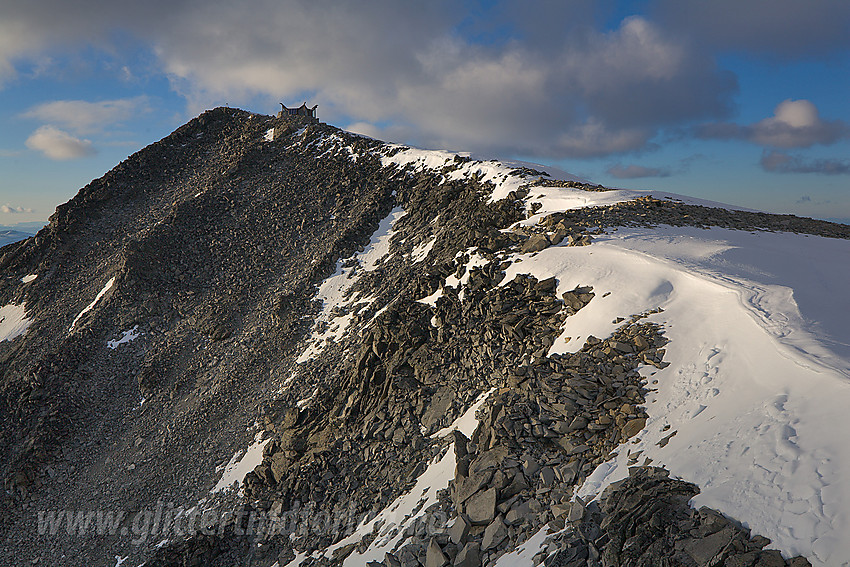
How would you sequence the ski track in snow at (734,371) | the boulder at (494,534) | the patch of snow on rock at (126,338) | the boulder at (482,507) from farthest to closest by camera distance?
the patch of snow on rock at (126,338), the boulder at (482,507), the boulder at (494,534), the ski track in snow at (734,371)

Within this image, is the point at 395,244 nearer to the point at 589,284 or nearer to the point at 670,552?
the point at 589,284

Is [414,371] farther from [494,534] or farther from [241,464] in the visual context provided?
[241,464]

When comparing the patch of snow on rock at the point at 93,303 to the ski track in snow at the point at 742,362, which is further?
the patch of snow on rock at the point at 93,303

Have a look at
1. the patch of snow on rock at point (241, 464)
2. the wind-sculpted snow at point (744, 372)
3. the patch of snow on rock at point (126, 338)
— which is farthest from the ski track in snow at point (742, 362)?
the patch of snow on rock at point (126, 338)

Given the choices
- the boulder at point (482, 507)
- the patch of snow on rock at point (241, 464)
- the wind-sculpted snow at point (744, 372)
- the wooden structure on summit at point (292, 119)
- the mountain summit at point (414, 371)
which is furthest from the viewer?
the wooden structure on summit at point (292, 119)

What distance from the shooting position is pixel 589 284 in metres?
17.9

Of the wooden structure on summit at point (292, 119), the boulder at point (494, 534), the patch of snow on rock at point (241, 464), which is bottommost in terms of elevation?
the patch of snow on rock at point (241, 464)

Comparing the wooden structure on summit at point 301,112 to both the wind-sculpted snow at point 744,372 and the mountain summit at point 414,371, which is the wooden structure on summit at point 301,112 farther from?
the wind-sculpted snow at point 744,372

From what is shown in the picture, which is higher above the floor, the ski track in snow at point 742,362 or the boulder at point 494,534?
the ski track in snow at point 742,362

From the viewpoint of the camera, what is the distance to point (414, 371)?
21.0 m

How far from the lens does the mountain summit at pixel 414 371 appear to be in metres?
9.73

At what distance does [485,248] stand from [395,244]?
39.8 feet

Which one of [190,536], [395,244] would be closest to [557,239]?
[395,244]

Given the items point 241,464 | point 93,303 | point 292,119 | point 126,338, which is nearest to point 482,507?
point 241,464
